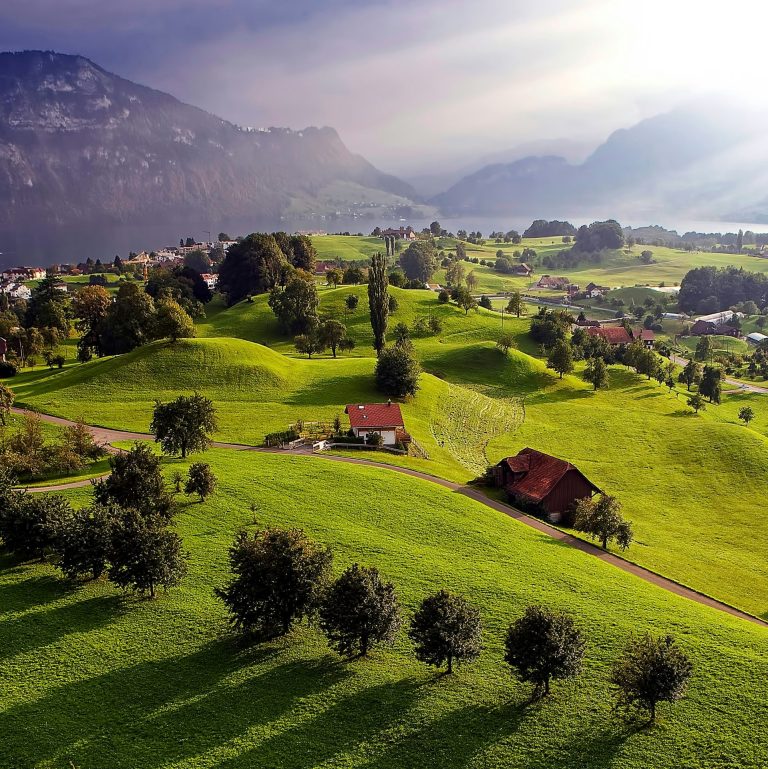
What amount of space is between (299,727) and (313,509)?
889 inches

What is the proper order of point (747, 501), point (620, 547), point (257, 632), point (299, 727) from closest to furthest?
point (299, 727)
point (257, 632)
point (620, 547)
point (747, 501)

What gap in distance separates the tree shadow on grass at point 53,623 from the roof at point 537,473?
3777 cm

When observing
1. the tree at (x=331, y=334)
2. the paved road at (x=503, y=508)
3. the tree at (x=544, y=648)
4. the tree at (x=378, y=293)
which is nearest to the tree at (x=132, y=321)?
the tree at (x=331, y=334)

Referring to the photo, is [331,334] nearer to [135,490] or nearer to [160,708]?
[135,490]

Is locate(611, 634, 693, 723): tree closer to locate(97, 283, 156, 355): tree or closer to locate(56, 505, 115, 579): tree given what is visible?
locate(56, 505, 115, 579): tree

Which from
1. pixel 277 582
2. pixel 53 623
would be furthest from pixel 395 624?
pixel 53 623

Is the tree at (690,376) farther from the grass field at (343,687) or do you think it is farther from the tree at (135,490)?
the tree at (135,490)

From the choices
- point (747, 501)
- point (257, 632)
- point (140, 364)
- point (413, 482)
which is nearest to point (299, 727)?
point (257, 632)

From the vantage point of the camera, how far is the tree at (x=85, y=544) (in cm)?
3503

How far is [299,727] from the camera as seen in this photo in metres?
25.9

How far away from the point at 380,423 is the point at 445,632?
43625 mm

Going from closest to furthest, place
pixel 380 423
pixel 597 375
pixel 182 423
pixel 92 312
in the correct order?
pixel 182 423 < pixel 380 423 < pixel 597 375 < pixel 92 312

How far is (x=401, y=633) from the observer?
3334 cm

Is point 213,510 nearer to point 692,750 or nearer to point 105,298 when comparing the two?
point 692,750
